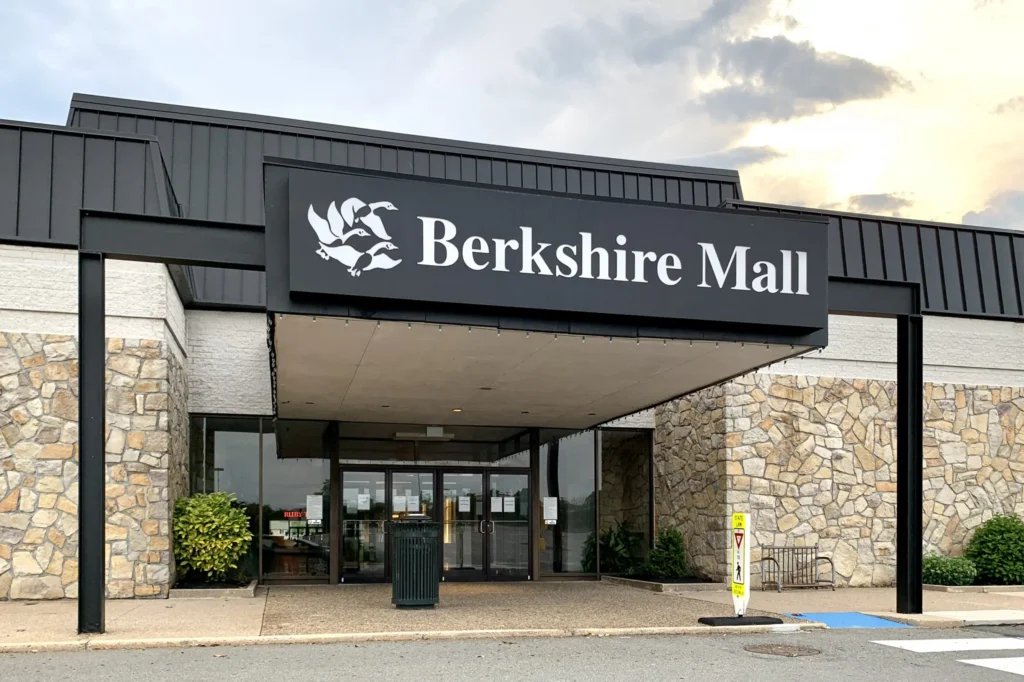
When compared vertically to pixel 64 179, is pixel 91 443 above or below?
below

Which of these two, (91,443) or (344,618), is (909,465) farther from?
(91,443)

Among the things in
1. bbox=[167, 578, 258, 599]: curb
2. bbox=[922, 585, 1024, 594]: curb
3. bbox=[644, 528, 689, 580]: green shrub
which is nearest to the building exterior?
bbox=[167, 578, 258, 599]: curb

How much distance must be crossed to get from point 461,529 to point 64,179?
9693mm

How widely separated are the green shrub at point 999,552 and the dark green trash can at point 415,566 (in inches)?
427

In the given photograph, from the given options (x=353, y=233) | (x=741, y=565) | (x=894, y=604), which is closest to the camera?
(x=353, y=233)

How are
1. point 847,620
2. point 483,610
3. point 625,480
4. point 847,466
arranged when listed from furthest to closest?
point 625,480, point 847,466, point 483,610, point 847,620

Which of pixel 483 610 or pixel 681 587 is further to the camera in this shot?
pixel 681 587

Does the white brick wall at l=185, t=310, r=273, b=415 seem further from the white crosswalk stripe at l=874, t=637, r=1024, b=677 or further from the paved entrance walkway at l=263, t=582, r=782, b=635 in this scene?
the white crosswalk stripe at l=874, t=637, r=1024, b=677

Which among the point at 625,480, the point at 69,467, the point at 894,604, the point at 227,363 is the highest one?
the point at 227,363

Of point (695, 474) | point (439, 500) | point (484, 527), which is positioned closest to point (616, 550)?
point (695, 474)

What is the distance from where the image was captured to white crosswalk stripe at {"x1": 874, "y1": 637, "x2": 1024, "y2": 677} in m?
9.80

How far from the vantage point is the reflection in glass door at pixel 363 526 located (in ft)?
61.5

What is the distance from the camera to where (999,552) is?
1823 cm

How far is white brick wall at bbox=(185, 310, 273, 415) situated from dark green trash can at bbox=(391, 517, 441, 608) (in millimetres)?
5475
